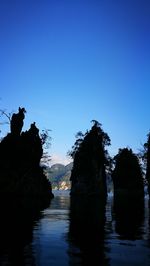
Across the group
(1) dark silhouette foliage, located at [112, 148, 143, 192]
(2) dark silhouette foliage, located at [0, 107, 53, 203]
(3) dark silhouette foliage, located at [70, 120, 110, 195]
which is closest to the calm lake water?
(2) dark silhouette foliage, located at [0, 107, 53, 203]

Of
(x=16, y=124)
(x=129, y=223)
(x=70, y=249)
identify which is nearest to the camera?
(x=70, y=249)

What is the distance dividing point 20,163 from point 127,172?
167 ft

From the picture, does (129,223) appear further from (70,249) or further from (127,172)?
(127,172)

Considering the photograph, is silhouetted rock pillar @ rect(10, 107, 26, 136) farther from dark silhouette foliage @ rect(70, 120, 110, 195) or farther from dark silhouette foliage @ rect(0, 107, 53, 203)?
dark silhouette foliage @ rect(70, 120, 110, 195)

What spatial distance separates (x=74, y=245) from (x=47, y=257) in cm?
293

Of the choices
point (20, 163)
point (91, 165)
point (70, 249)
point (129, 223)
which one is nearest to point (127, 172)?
point (91, 165)

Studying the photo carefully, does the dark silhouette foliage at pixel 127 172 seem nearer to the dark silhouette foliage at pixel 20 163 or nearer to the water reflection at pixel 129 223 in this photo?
the dark silhouette foliage at pixel 20 163

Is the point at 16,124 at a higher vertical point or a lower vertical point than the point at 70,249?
higher

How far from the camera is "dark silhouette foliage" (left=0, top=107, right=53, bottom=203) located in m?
60.9

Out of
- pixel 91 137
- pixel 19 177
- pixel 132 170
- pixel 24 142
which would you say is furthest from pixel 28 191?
pixel 132 170

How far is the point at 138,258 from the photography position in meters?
11.5

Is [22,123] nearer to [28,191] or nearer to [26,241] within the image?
[28,191]

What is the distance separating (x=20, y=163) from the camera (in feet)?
222

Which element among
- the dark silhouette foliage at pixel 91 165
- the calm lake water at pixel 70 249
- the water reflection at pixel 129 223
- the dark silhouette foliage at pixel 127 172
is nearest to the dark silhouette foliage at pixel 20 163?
the dark silhouette foliage at pixel 91 165
